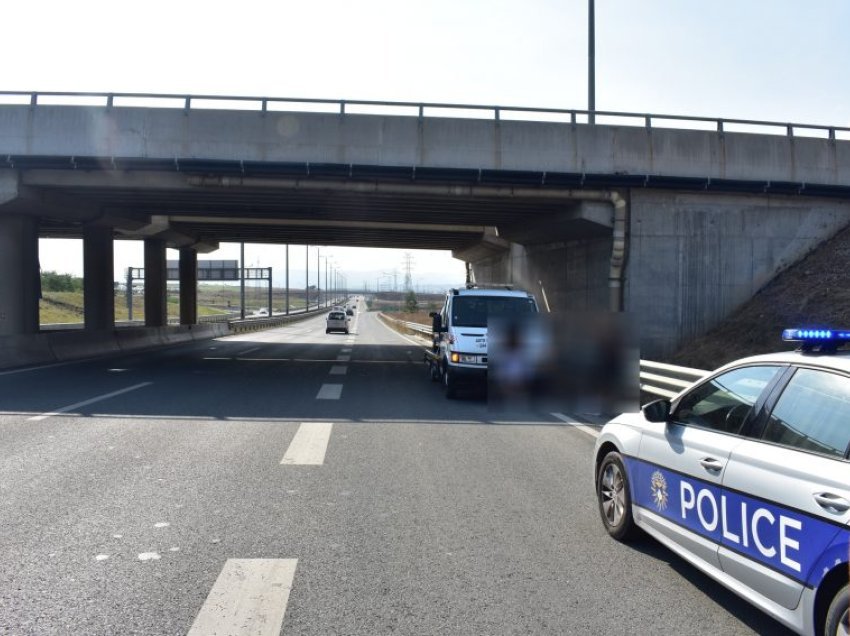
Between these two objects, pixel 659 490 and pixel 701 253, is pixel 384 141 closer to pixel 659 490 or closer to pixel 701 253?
pixel 701 253

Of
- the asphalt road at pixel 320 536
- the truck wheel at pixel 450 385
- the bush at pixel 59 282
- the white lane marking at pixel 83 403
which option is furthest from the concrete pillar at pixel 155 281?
the bush at pixel 59 282

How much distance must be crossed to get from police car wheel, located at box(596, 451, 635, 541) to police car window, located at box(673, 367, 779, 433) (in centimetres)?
86

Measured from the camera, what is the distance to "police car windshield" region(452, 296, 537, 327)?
14.8 metres

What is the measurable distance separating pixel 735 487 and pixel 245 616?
2.82 metres

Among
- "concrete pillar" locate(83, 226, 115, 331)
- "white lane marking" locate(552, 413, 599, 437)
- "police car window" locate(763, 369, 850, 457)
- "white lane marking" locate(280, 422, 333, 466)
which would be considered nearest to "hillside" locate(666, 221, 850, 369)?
"white lane marking" locate(552, 413, 599, 437)

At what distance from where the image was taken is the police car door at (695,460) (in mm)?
4379

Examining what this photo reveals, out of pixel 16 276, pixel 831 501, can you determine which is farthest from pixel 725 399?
pixel 16 276

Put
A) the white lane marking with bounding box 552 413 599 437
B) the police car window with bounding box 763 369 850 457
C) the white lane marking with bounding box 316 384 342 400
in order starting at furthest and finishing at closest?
1. the white lane marking with bounding box 316 384 342 400
2. the white lane marking with bounding box 552 413 599 437
3. the police car window with bounding box 763 369 850 457

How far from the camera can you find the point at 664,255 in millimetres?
21125

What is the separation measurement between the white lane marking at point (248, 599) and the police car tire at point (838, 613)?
271 cm

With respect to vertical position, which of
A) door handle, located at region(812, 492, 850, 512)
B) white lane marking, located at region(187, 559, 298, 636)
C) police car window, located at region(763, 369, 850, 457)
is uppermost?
police car window, located at region(763, 369, 850, 457)

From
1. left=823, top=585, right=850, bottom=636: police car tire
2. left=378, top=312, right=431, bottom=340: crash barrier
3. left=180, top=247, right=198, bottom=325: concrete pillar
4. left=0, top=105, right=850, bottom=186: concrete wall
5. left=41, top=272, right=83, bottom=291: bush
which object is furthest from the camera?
left=41, top=272, right=83, bottom=291: bush

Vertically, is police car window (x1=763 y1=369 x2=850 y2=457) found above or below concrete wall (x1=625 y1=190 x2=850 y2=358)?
below

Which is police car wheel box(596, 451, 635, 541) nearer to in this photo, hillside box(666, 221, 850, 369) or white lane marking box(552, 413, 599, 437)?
white lane marking box(552, 413, 599, 437)
